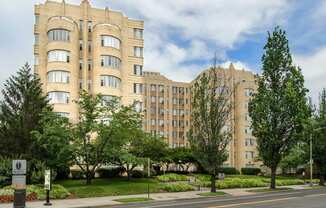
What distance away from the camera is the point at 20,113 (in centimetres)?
4347

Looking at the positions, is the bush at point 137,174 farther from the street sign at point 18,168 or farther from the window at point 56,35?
the street sign at point 18,168

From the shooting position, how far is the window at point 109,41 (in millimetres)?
65500

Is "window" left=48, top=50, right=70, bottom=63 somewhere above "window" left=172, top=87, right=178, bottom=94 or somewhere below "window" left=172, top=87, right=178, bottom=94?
below

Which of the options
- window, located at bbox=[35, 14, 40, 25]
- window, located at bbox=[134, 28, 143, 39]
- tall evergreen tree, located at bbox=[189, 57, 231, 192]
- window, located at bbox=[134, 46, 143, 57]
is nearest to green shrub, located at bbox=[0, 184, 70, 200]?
tall evergreen tree, located at bbox=[189, 57, 231, 192]

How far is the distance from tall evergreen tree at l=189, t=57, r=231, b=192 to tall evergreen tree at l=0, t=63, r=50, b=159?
48.1 ft

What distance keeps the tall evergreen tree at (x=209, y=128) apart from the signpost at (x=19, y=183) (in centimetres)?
1843

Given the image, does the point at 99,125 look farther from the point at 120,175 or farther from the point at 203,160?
the point at 120,175

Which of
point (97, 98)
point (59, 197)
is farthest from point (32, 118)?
point (59, 197)

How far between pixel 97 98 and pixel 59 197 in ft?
37.3

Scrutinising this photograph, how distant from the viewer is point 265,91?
1957 inches

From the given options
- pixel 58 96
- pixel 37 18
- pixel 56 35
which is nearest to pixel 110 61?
pixel 56 35

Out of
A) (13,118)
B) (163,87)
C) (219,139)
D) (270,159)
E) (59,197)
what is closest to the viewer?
(59,197)

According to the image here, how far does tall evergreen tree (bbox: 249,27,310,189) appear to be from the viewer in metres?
48.2

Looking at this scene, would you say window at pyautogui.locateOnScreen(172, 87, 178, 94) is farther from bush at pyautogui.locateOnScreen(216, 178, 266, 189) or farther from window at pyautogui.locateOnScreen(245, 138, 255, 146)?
bush at pyautogui.locateOnScreen(216, 178, 266, 189)
